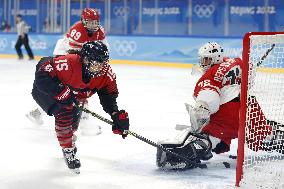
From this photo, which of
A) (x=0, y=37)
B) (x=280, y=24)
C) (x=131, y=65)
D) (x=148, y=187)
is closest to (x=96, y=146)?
(x=148, y=187)

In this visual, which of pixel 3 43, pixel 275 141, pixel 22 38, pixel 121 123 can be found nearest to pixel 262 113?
pixel 275 141

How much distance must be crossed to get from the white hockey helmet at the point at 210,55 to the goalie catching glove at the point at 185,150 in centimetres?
40

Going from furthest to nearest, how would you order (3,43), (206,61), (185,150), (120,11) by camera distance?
(120,11) < (3,43) < (206,61) < (185,150)

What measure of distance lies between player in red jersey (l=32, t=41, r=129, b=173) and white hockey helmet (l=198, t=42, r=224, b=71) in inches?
21.0

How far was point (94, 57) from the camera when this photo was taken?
2.70 metres

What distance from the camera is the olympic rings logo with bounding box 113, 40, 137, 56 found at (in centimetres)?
1134

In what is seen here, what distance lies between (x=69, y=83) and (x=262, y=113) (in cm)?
113

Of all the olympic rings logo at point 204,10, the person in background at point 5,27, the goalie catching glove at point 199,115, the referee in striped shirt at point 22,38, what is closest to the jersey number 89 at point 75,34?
the goalie catching glove at point 199,115

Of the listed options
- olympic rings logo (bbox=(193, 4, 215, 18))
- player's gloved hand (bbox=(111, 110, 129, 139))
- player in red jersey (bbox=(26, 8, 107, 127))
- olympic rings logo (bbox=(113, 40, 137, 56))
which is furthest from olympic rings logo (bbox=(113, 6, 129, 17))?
player's gloved hand (bbox=(111, 110, 129, 139))

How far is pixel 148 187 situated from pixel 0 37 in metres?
11.6

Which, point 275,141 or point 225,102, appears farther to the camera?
point 275,141

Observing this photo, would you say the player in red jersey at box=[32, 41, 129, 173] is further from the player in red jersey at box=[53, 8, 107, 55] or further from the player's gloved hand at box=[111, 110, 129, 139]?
the player in red jersey at box=[53, 8, 107, 55]

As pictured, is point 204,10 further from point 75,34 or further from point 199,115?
point 199,115

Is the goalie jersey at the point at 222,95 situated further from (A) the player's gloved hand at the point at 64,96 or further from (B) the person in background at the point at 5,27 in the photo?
(B) the person in background at the point at 5,27
